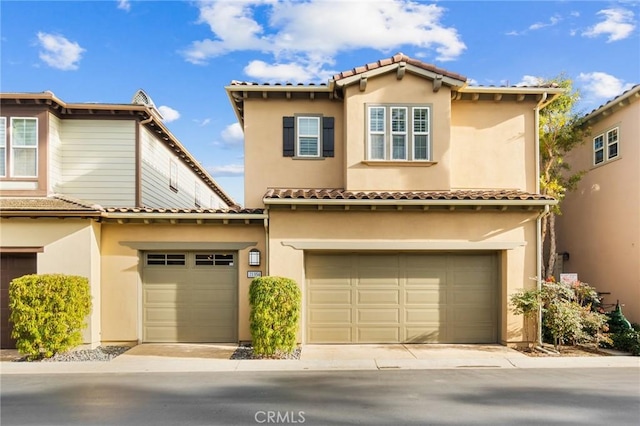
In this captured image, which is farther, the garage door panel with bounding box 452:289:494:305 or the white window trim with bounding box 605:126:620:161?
the white window trim with bounding box 605:126:620:161

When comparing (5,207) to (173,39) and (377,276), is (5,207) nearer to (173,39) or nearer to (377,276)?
(173,39)

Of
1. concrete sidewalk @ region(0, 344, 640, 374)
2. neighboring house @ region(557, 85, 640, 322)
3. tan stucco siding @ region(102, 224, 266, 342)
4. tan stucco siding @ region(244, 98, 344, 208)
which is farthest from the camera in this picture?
neighboring house @ region(557, 85, 640, 322)

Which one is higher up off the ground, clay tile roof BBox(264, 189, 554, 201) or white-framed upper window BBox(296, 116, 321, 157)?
white-framed upper window BBox(296, 116, 321, 157)

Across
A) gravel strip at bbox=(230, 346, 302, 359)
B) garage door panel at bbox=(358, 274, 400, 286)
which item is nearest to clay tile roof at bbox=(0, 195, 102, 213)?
gravel strip at bbox=(230, 346, 302, 359)

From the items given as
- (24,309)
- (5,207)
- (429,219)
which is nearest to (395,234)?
(429,219)

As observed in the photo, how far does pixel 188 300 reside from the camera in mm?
12055

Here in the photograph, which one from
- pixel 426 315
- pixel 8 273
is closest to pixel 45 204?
pixel 8 273

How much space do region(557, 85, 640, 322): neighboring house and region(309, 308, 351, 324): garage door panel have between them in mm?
8738

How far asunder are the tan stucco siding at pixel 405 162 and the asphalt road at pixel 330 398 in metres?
5.15

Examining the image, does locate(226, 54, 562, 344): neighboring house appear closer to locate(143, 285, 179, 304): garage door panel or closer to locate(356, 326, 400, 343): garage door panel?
locate(356, 326, 400, 343): garage door panel

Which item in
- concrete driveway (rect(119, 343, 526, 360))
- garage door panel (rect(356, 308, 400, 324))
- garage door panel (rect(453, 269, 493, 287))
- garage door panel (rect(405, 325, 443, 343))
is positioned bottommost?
concrete driveway (rect(119, 343, 526, 360))

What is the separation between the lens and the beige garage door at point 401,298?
11.9 meters

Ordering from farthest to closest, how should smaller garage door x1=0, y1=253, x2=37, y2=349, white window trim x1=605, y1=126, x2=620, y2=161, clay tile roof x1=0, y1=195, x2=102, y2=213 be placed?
white window trim x1=605, y1=126, x2=620, y2=161 → smaller garage door x1=0, y1=253, x2=37, y2=349 → clay tile roof x1=0, y1=195, x2=102, y2=213

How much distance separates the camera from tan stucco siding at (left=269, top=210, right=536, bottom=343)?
11.6 meters
